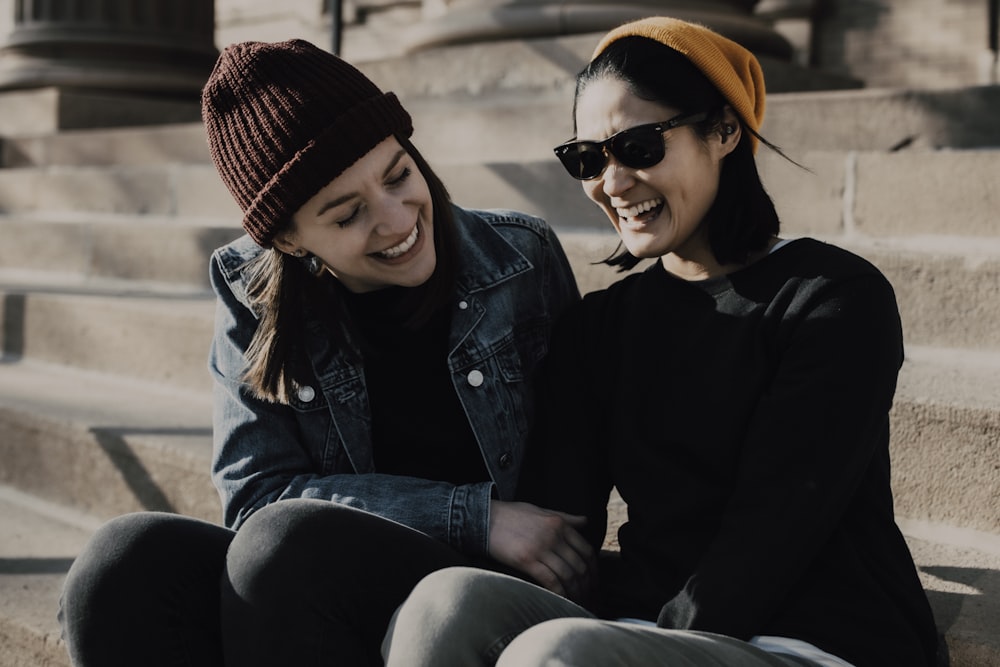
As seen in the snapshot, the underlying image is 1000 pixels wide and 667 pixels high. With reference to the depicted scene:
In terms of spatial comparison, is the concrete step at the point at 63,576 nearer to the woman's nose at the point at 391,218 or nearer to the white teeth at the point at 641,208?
the white teeth at the point at 641,208

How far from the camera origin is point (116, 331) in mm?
3707

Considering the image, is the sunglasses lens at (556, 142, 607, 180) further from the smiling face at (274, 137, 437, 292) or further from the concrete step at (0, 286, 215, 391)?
the concrete step at (0, 286, 215, 391)

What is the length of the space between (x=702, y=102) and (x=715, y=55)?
7 cm

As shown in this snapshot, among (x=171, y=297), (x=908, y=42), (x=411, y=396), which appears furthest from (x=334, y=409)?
(x=908, y=42)

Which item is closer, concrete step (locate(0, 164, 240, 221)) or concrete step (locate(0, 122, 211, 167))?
concrete step (locate(0, 164, 240, 221))

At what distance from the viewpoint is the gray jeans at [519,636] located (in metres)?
1.44

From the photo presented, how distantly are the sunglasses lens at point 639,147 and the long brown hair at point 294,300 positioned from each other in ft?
1.42

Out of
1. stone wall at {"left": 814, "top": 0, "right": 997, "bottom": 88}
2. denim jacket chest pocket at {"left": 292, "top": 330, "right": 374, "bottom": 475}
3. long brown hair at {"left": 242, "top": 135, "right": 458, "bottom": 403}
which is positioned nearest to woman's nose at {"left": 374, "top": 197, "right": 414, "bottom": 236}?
long brown hair at {"left": 242, "top": 135, "right": 458, "bottom": 403}

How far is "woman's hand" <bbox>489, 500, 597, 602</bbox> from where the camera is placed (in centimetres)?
189

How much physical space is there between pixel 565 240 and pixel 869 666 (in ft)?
5.65

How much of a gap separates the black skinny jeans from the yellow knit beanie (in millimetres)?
836

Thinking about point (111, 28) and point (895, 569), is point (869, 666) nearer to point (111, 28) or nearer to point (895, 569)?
point (895, 569)

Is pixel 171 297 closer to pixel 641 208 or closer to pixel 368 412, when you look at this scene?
pixel 368 412

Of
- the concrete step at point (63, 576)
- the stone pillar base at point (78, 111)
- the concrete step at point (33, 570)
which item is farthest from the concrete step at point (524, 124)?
the concrete step at point (33, 570)
